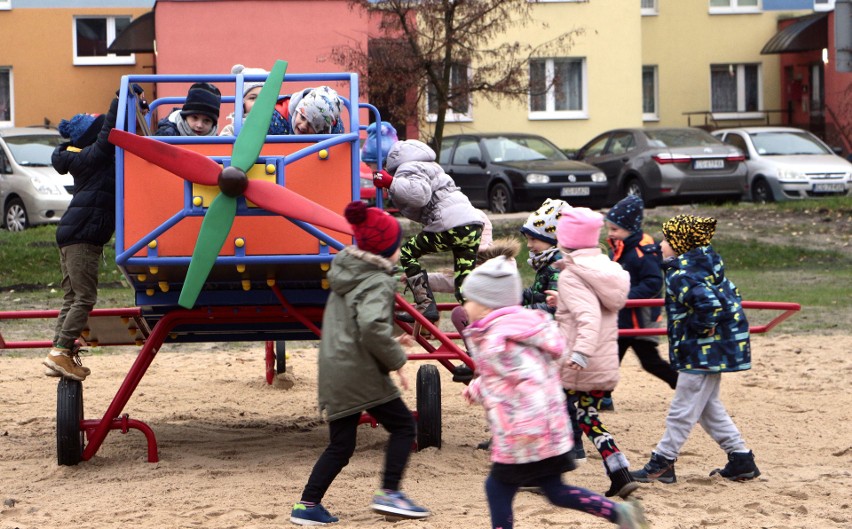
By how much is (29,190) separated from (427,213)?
14644 millimetres

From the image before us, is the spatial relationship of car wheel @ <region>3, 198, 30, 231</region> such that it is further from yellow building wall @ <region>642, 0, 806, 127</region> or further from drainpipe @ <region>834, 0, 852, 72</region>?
yellow building wall @ <region>642, 0, 806, 127</region>

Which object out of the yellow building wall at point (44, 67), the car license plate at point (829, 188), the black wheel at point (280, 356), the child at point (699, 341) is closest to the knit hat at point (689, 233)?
the child at point (699, 341)

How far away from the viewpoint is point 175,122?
23.3 feet

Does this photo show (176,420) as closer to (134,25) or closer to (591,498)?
(591,498)

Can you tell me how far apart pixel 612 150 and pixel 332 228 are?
18.4 meters

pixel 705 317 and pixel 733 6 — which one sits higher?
pixel 733 6

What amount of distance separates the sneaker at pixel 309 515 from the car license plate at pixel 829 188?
63.6 feet

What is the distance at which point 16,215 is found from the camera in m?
21.0

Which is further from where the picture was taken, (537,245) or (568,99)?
(568,99)

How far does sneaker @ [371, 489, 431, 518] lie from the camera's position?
18.7 feet

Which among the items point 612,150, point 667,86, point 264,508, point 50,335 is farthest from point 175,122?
point 667,86

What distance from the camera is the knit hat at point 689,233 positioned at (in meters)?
6.43

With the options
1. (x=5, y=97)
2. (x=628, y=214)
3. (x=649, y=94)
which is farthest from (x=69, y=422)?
(x=649, y=94)

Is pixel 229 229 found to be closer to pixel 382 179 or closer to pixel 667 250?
pixel 382 179
